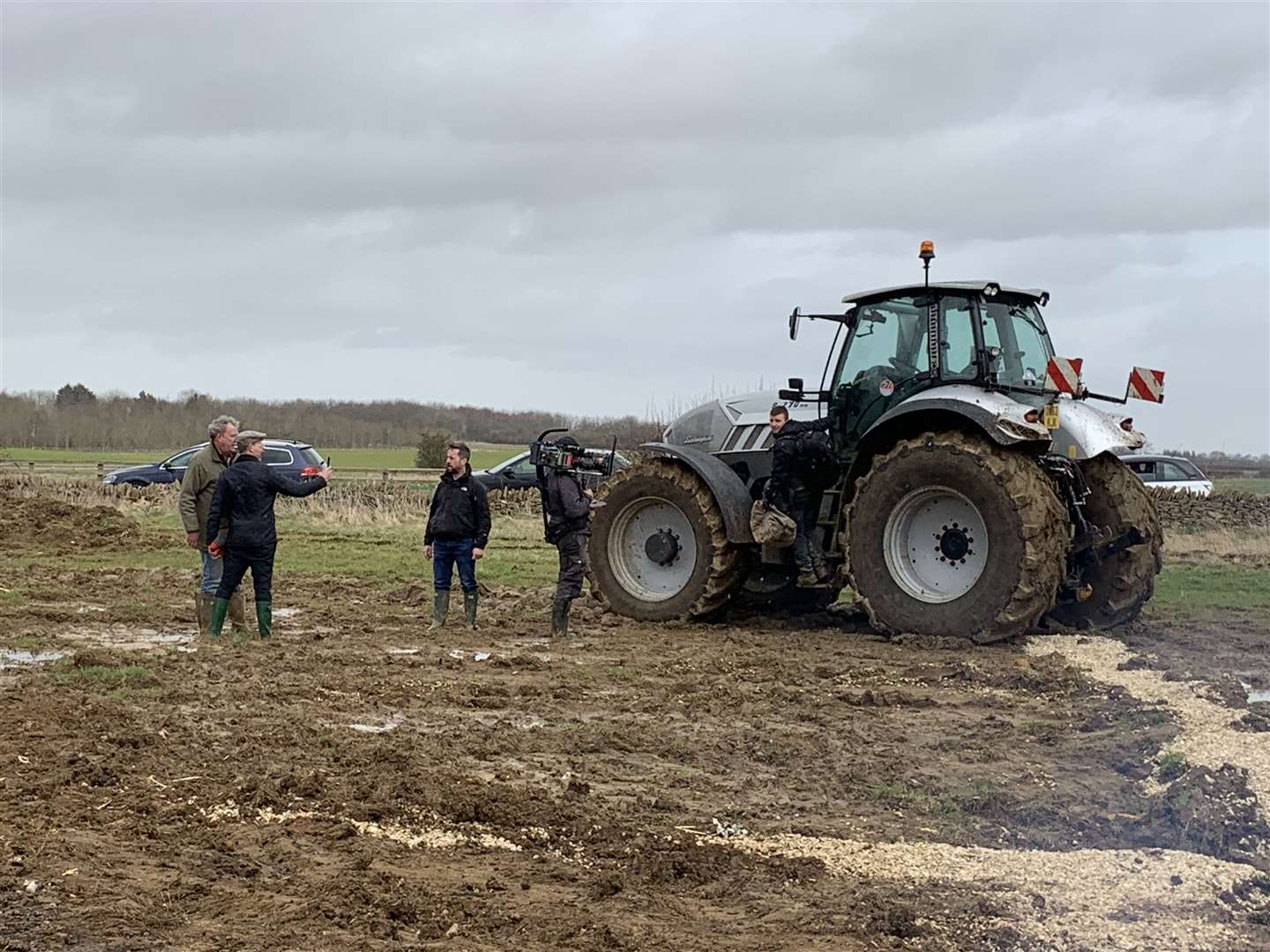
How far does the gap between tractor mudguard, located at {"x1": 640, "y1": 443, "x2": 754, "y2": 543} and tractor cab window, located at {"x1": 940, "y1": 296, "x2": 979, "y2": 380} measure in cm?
192

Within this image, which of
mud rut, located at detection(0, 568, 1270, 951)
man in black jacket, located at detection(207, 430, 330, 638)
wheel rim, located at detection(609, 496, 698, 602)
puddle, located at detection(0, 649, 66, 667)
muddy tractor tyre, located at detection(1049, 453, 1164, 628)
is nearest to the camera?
mud rut, located at detection(0, 568, 1270, 951)

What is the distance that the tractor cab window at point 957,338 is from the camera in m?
11.9

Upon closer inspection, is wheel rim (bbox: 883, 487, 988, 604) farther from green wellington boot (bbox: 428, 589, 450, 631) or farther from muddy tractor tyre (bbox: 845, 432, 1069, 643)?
green wellington boot (bbox: 428, 589, 450, 631)

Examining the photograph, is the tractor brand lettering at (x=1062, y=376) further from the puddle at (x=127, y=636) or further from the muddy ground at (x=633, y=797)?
the puddle at (x=127, y=636)

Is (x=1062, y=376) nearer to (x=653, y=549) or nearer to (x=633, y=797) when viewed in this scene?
(x=653, y=549)

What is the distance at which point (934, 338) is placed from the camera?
39.1 feet

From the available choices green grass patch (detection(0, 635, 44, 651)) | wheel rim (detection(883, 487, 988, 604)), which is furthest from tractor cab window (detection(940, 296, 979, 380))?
green grass patch (detection(0, 635, 44, 651))

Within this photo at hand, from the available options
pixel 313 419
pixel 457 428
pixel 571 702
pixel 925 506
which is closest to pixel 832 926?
pixel 571 702

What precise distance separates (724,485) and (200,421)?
50035mm

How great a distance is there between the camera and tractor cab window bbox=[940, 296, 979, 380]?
11.9 meters

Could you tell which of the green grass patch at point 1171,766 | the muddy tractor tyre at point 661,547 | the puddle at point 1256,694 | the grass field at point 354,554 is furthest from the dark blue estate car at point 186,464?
the green grass patch at point 1171,766

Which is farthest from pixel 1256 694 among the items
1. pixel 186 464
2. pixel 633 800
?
pixel 186 464

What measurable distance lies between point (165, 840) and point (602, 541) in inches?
304

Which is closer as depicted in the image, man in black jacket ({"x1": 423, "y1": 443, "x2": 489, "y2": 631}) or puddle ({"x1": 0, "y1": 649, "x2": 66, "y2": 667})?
puddle ({"x1": 0, "y1": 649, "x2": 66, "y2": 667})
